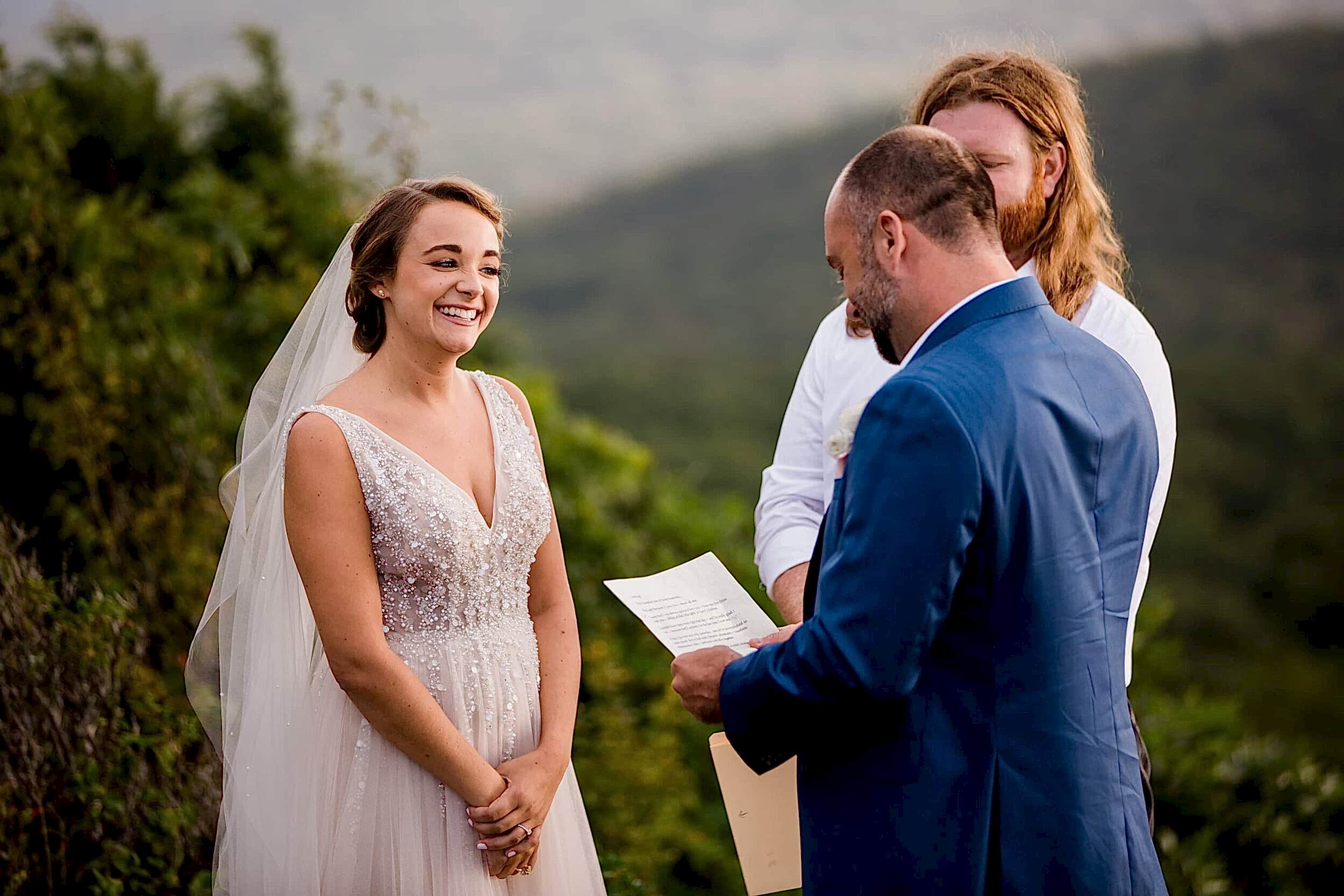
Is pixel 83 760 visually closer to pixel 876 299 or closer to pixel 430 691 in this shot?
pixel 430 691

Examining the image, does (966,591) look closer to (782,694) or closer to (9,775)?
(782,694)

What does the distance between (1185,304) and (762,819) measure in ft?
19.6

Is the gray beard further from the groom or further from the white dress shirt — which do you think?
the white dress shirt

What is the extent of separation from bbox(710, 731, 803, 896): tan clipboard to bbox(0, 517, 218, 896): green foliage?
1.68 metres

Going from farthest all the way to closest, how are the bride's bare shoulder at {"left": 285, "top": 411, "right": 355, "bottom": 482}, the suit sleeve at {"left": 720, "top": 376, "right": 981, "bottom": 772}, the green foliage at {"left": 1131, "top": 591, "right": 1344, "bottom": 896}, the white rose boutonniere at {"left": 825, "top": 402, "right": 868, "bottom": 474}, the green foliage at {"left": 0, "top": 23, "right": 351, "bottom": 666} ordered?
the green foliage at {"left": 1131, "top": 591, "right": 1344, "bottom": 896} → the green foliage at {"left": 0, "top": 23, "right": 351, "bottom": 666} → the bride's bare shoulder at {"left": 285, "top": 411, "right": 355, "bottom": 482} → the white rose boutonniere at {"left": 825, "top": 402, "right": 868, "bottom": 474} → the suit sleeve at {"left": 720, "top": 376, "right": 981, "bottom": 772}

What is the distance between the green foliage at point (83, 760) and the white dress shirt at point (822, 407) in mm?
1833

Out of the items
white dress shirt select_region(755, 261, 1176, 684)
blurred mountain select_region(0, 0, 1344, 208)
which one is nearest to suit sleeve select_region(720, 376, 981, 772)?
white dress shirt select_region(755, 261, 1176, 684)

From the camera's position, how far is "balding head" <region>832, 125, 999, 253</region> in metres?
1.83

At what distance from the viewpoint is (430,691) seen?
91.7 inches

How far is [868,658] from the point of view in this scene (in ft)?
5.47

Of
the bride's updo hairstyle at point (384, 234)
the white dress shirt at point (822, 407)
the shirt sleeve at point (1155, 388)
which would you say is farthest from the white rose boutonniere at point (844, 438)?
the bride's updo hairstyle at point (384, 234)

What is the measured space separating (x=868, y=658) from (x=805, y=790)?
15.0 inches

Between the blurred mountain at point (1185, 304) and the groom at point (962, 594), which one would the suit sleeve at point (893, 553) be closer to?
the groom at point (962, 594)

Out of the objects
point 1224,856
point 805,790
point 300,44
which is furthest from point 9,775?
point 300,44
